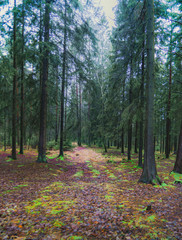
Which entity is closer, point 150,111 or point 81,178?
point 150,111

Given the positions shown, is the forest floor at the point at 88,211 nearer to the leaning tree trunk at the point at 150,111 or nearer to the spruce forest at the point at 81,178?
the spruce forest at the point at 81,178

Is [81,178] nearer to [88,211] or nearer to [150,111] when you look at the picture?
[88,211]

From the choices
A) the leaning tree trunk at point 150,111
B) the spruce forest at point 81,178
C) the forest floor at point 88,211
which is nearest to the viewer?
the forest floor at point 88,211

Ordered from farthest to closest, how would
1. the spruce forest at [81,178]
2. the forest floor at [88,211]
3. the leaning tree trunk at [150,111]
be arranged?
1. the leaning tree trunk at [150,111]
2. the spruce forest at [81,178]
3. the forest floor at [88,211]

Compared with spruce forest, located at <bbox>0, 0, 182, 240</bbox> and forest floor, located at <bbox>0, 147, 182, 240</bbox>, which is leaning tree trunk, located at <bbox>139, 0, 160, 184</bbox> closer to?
spruce forest, located at <bbox>0, 0, 182, 240</bbox>

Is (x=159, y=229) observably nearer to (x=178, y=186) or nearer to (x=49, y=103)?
(x=178, y=186)

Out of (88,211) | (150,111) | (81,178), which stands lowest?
(81,178)

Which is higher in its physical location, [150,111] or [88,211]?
[150,111]

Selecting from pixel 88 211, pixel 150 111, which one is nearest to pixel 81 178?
pixel 88 211

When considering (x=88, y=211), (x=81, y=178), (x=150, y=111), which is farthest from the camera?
(x=81, y=178)

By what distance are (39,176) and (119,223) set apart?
16.7ft

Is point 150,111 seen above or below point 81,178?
above

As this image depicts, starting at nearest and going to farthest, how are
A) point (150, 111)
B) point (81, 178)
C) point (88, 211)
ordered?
1. point (88, 211)
2. point (150, 111)
3. point (81, 178)

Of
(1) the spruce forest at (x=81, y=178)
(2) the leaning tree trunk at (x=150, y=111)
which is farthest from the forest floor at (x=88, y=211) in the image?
(2) the leaning tree trunk at (x=150, y=111)
